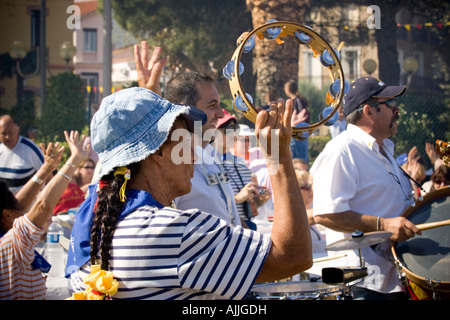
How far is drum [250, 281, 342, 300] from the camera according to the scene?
3.24 meters

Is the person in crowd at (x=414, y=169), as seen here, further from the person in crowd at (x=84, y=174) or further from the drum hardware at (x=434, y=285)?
the drum hardware at (x=434, y=285)

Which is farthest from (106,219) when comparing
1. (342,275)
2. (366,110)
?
(366,110)

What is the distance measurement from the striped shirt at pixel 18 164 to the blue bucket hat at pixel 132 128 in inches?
210

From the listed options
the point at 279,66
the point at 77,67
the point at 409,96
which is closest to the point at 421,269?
the point at 279,66

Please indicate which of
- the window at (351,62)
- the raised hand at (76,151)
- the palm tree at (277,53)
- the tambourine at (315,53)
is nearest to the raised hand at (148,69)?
the tambourine at (315,53)

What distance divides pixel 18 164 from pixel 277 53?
594 cm

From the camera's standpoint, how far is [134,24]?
19.2 m

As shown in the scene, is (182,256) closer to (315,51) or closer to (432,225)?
(315,51)

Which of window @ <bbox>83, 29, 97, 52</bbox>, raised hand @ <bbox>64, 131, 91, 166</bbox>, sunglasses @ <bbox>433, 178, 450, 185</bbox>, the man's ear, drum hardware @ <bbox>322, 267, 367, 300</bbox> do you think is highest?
window @ <bbox>83, 29, 97, 52</bbox>

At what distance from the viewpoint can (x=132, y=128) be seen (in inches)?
75.5

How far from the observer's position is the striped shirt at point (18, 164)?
6.96 metres

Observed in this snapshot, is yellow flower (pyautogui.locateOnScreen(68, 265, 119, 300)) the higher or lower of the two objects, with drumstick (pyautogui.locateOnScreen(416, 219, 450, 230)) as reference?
higher

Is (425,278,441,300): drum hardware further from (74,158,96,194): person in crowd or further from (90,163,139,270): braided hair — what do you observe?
(74,158,96,194): person in crowd

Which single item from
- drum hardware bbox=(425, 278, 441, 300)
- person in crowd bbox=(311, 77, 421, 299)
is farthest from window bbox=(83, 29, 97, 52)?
drum hardware bbox=(425, 278, 441, 300)
